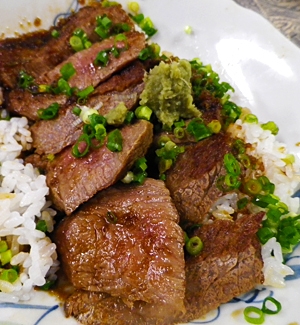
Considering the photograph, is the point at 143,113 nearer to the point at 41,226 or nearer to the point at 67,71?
the point at 67,71

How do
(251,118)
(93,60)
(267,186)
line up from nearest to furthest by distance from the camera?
(267,186) → (93,60) → (251,118)

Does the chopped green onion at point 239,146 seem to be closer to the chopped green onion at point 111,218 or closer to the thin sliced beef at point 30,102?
the chopped green onion at point 111,218

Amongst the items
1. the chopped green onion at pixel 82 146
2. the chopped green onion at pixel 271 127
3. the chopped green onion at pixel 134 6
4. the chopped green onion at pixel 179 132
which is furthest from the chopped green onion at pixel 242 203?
the chopped green onion at pixel 134 6

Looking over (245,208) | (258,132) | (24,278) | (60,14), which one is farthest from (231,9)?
(24,278)

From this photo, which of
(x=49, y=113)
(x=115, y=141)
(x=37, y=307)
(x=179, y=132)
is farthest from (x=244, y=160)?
(x=37, y=307)

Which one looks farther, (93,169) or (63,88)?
(63,88)
